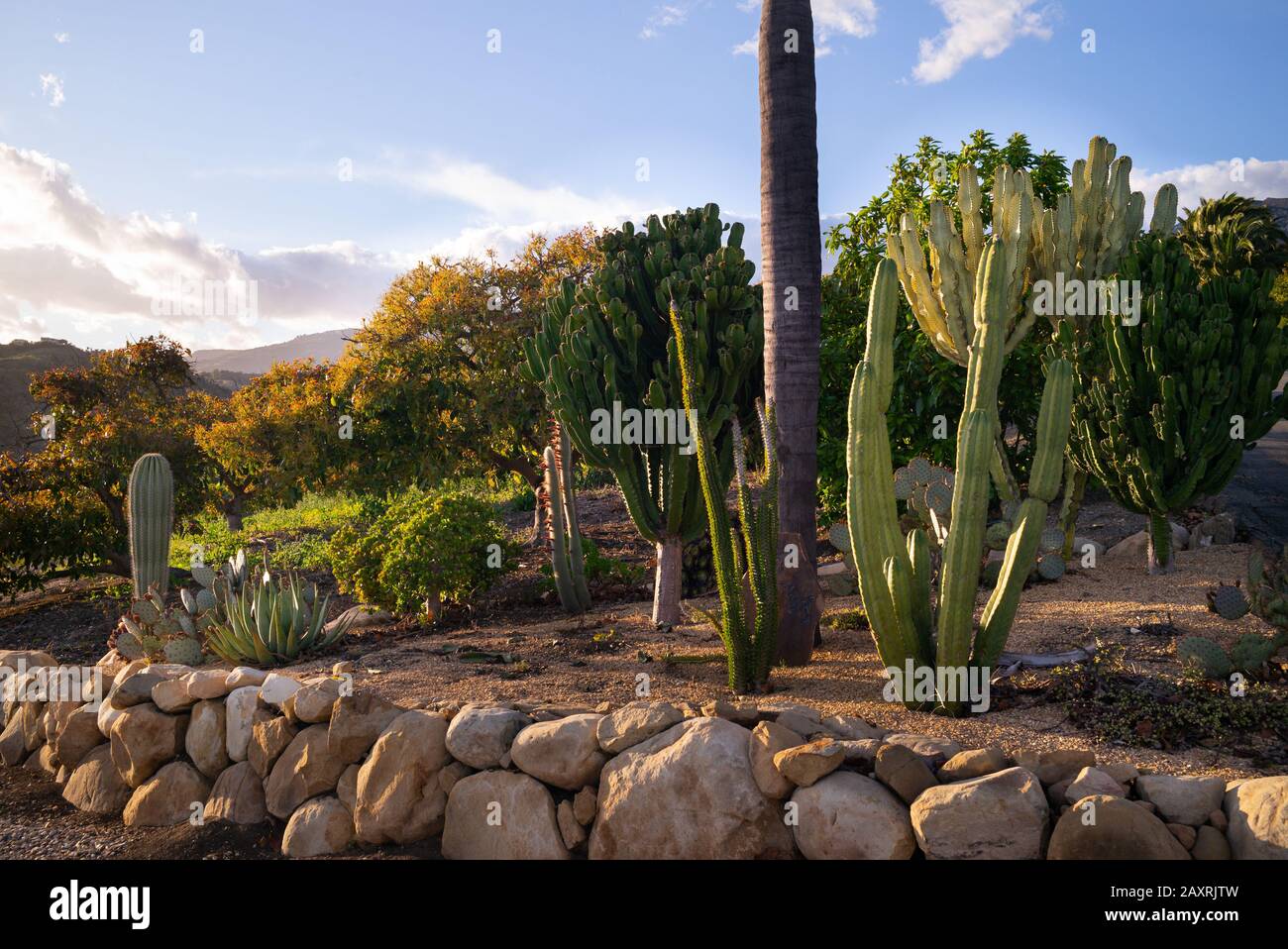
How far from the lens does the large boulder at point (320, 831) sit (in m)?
4.26

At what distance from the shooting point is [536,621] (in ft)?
24.0

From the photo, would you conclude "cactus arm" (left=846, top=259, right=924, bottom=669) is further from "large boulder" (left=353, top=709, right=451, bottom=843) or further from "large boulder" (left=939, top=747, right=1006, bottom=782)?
"large boulder" (left=353, top=709, right=451, bottom=843)

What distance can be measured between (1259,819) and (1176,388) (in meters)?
4.43

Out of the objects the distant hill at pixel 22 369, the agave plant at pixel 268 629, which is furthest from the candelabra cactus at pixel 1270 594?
the distant hill at pixel 22 369

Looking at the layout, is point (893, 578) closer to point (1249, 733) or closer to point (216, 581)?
point (1249, 733)

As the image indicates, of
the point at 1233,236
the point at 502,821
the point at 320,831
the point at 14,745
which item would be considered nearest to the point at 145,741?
the point at 320,831

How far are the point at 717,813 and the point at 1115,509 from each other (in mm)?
8285

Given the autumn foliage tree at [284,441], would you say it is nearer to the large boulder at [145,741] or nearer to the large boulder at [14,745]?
the large boulder at [14,745]

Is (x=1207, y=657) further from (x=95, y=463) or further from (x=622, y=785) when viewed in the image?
(x=95, y=463)

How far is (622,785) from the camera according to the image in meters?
3.82

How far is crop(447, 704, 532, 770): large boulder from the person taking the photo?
4168 millimetres

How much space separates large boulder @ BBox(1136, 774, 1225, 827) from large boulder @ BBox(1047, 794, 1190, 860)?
0.36ft

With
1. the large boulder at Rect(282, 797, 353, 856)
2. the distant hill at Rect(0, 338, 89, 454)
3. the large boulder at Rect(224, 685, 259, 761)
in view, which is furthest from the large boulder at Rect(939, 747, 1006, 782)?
the distant hill at Rect(0, 338, 89, 454)
